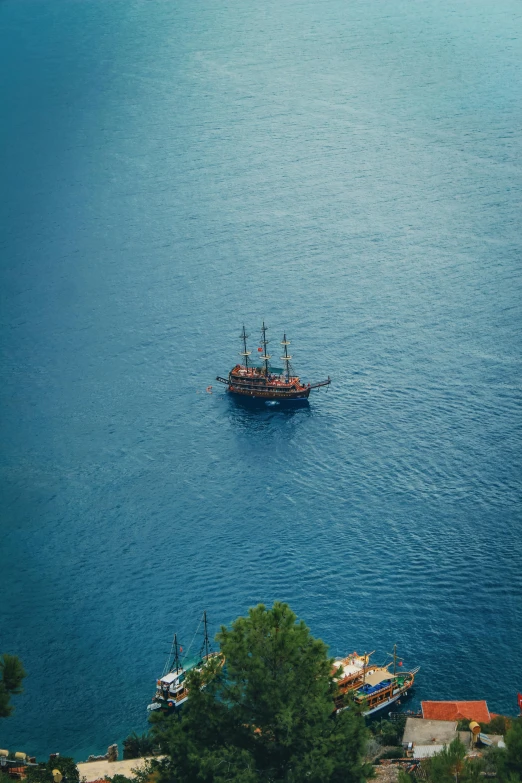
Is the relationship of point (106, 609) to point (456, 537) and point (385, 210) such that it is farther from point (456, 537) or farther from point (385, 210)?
point (385, 210)

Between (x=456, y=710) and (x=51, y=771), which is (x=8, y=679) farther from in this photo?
(x=456, y=710)

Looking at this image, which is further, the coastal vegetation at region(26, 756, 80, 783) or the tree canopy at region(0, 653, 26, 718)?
the coastal vegetation at region(26, 756, 80, 783)

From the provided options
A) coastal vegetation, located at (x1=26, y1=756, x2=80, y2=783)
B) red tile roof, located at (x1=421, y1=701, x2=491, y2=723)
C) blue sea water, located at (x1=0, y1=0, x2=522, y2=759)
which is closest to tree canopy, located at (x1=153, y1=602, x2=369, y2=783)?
coastal vegetation, located at (x1=26, y1=756, x2=80, y2=783)

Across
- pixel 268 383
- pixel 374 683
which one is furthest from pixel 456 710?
pixel 268 383

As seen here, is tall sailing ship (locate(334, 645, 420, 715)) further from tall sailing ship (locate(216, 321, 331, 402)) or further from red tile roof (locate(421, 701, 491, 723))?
tall sailing ship (locate(216, 321, 331, 402))

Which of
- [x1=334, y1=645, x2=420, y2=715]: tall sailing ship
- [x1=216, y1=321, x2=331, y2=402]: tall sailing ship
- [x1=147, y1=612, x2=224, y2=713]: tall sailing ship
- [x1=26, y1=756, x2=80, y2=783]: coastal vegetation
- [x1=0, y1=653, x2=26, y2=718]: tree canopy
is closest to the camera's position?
[x1=0, y1=653, x2=26, y2=718]: tree canopy
